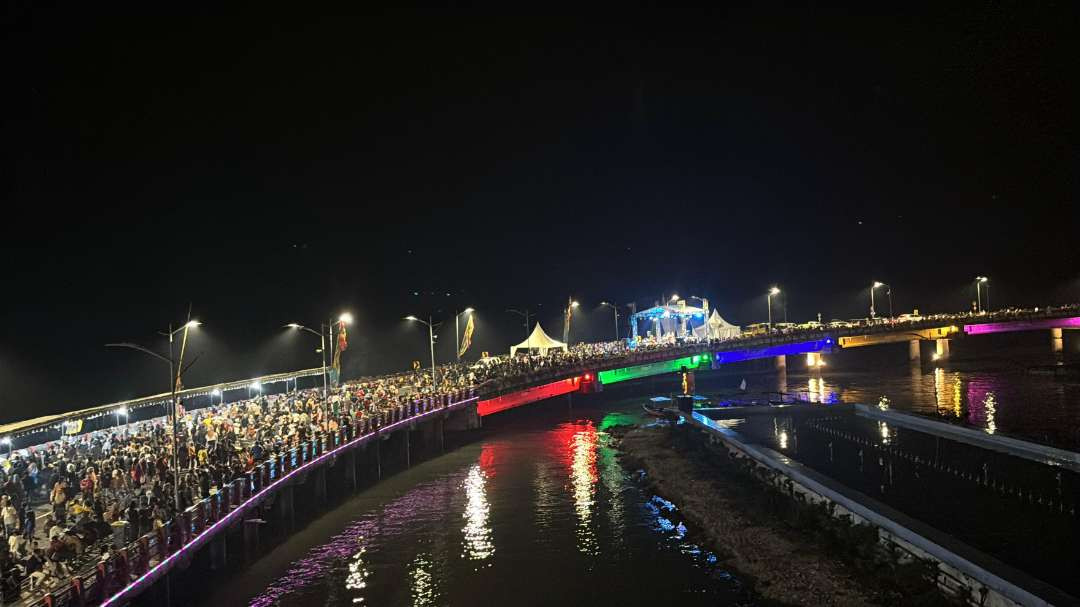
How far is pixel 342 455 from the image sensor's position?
1758 inches

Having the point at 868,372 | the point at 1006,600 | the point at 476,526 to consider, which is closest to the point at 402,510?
the point at 476,526

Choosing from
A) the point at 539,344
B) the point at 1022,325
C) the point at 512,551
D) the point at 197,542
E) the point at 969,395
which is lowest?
the point at 969,395

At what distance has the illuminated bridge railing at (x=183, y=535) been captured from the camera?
58.2 ft

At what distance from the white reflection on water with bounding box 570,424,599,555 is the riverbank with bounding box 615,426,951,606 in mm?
3450

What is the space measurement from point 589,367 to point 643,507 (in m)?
38.5

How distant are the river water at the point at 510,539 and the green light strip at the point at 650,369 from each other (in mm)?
19502

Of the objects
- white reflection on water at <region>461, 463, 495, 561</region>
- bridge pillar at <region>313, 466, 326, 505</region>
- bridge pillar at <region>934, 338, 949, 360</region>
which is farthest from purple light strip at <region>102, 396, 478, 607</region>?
bridge pillar at <region>934, 338, 949, 360</region>

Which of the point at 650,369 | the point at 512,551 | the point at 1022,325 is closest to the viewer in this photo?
the point at 512,551

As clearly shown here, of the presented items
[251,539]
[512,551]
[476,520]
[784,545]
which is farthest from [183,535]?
[784,545]

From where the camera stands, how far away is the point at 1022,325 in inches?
4872

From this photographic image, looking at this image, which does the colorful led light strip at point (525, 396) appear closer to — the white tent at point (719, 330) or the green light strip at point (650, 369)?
the green light strip at point (650, 369)

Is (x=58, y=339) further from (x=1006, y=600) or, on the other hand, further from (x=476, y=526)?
(x=1006, y=600)

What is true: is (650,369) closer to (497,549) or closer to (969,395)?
(969,395)

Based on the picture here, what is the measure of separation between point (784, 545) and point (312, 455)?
70.5ft
